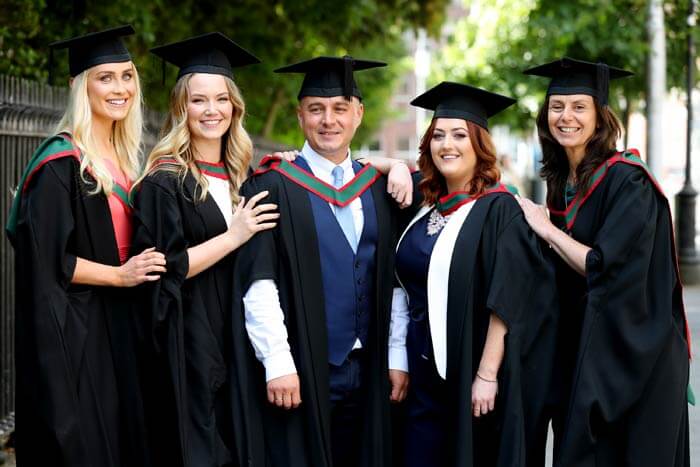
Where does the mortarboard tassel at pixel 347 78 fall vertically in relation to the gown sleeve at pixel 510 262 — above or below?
above

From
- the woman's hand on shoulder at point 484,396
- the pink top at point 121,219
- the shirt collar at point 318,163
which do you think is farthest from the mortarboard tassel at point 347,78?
the woman's hand on shoulder at point 484,396

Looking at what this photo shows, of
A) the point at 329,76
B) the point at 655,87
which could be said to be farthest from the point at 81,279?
the point at 655,87

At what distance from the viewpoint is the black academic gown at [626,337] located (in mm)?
3881

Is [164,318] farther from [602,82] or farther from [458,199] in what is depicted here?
[602,82]

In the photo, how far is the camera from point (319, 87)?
13.7ft

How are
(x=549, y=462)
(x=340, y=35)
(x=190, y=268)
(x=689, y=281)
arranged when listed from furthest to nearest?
(x=340, y=35), (x=689, y=281), (x=549, y=462), (x=190, y=268)

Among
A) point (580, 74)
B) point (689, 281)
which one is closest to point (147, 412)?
point (580, 74)

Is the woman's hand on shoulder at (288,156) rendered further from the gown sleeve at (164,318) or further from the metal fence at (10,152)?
the metal fence at (10,152)

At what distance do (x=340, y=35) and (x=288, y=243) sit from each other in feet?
36.2

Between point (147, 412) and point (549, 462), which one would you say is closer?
point (147, 412)

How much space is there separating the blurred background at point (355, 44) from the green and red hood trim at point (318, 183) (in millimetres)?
714

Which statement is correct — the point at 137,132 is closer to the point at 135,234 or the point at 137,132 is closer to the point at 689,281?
the point at 135,234

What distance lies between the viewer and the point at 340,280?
4.07 meters

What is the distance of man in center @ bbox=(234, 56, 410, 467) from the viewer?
400cm
